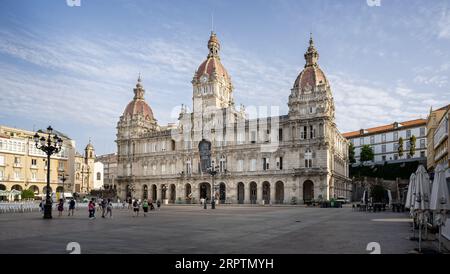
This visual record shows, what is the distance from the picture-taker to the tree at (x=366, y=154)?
9206 centimetres

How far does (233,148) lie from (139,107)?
27.6 metres

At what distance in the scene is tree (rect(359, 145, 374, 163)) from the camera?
92.1 metres

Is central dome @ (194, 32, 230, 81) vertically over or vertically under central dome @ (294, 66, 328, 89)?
over

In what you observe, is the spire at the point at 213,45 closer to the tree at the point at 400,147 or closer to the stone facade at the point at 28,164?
the stone facade at the point at 28,164

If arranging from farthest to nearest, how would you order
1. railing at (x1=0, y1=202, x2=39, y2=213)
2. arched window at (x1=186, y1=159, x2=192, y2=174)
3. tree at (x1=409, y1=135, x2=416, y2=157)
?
tree at (x1=409, y1=135, x2=416, y2=157) → arched window at (x1=186, y1=159, x2=192, y2=174) → railing at (x1=0, y1=202, x2=39, y2=213)

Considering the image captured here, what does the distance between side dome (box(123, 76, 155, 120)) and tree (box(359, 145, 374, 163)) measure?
5052 centimetres

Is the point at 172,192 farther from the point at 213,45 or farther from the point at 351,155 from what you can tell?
the point at 351,155

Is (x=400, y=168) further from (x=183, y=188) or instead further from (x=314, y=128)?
(x=183, y=188)

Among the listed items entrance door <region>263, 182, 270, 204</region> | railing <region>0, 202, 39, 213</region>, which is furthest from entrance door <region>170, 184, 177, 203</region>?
railing <region>0, 202, 39, 213</region>

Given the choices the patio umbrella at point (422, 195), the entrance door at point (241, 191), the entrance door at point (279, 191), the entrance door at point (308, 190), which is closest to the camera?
the patio umbrella at point (422, 195)

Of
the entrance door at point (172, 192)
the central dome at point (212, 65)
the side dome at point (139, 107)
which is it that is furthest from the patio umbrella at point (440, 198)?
the side dome at point (139, 107)

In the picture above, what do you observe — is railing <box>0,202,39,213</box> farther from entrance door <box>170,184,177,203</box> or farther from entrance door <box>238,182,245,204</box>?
entrance door <box>170,184,177,203</box>

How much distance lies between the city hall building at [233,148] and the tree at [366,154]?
13.5 m
